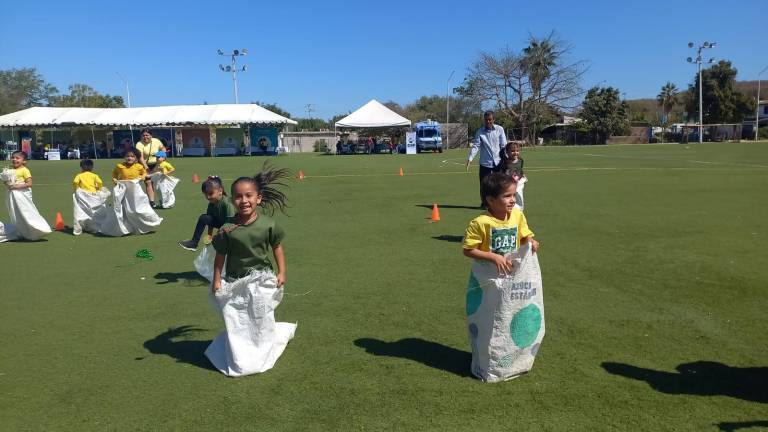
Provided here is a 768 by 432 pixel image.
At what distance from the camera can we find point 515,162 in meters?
8.23

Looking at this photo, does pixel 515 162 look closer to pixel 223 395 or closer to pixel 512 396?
pixel 512 396

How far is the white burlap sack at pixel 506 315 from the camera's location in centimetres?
375

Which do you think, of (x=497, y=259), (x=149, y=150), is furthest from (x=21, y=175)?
(x=497, y=259)

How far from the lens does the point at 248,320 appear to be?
4176 mm

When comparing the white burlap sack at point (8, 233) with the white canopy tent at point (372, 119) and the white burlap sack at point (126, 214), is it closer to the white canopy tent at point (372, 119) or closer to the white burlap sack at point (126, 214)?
the white burlap sack at point (126, 214)

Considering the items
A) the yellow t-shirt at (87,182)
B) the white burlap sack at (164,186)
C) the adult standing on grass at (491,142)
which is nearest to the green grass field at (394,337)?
the yellow t-shirt at (87,182)

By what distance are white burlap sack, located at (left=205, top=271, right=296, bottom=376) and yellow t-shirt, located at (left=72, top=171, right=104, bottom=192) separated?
24.8 ft

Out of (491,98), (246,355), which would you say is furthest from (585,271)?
(491,98)

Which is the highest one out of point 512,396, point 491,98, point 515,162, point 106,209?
point 491,98

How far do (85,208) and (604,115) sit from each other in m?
66.3

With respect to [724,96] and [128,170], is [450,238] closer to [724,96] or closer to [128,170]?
[128,170]

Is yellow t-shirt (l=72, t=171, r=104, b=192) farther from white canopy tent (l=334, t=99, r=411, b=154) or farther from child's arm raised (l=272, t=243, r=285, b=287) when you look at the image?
white canopy tent (l=334, t=99, r=411, b=154)

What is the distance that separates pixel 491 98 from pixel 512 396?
228 feet

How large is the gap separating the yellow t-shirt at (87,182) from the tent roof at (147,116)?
3644 centimetres
